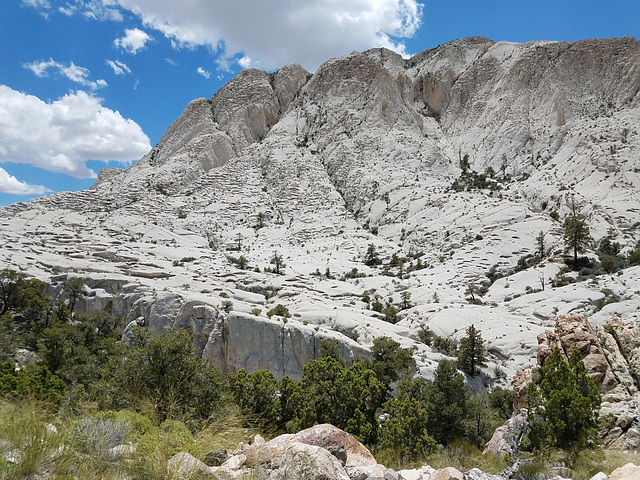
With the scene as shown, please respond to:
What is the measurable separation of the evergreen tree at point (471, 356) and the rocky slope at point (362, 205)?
3.78 feet

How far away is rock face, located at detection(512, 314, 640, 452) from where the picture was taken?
786 cm

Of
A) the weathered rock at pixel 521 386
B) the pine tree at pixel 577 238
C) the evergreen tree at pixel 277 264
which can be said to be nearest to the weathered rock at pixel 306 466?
the weathered rock at pixel 521 386

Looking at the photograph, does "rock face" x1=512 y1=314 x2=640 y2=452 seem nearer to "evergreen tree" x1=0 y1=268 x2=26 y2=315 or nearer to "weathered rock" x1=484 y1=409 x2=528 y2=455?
"weathered rock" x1=484 y1=409 x2=528 y2=455

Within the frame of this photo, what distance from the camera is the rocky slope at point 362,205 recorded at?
24016mm

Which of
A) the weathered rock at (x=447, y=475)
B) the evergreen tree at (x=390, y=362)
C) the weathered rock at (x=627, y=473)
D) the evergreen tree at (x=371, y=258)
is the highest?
the evergreen tree at (x=371, y=258)

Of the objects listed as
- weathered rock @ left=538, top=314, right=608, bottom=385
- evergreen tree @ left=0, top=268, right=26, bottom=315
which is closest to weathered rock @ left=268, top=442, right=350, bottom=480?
weathered rock @ left=538, top=314, right=608, bottom=385

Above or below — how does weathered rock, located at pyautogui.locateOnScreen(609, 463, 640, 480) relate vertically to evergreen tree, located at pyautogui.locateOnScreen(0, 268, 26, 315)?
below

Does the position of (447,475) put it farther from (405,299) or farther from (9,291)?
(9,291)

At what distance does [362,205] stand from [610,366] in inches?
1855

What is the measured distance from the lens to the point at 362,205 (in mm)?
55875

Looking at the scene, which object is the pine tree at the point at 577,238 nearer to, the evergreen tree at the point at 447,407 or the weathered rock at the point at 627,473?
the evergreen tree at the point at 447,407

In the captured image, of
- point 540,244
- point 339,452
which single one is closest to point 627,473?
point 339,452

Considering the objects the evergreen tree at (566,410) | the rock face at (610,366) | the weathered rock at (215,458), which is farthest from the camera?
the rock face at (610,366)

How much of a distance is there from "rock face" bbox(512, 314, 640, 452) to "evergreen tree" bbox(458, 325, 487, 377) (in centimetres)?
831
